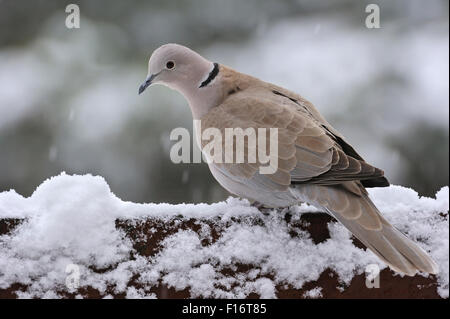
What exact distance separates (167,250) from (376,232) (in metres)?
0.50

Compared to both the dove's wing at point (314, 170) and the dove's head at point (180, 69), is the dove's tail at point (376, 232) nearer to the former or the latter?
the dove's wing at point (314, 170)

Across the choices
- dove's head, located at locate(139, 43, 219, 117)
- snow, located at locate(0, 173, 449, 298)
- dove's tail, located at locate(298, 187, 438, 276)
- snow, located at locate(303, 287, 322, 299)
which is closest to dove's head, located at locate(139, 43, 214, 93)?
dove's head, located at locate(139, 43, 219, 117)

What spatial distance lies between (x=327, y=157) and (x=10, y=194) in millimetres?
844

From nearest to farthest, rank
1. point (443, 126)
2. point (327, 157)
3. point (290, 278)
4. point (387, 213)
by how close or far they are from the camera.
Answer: point (290, 278) < point (387, 213) < point (327, 157) < point (443, 126)

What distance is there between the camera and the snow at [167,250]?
5.11 ft

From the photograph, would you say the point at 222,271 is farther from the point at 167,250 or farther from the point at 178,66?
the point at 178,66

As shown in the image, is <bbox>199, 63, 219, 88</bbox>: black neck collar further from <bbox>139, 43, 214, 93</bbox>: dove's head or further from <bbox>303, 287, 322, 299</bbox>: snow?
<bbox>303, 287, 322, 299</bbox>: snow

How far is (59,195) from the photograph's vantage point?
1.66m

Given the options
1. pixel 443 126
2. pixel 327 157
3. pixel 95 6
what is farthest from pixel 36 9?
pixel 327 157

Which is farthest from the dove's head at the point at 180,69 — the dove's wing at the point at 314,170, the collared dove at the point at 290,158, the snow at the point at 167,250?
the snow at the point at 167,250

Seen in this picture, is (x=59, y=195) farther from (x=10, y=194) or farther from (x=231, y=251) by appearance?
(x=231, y=251)

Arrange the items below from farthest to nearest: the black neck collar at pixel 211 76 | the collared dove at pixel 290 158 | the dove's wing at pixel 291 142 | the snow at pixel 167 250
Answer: the black neck collar at pixel 211 76, the dove's wing at pixel 291 142, the collared dove at pixel 290 158, the snow at pixel 167 250

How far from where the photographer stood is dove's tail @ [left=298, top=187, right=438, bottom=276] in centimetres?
156

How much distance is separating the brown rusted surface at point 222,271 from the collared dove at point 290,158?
54mm
